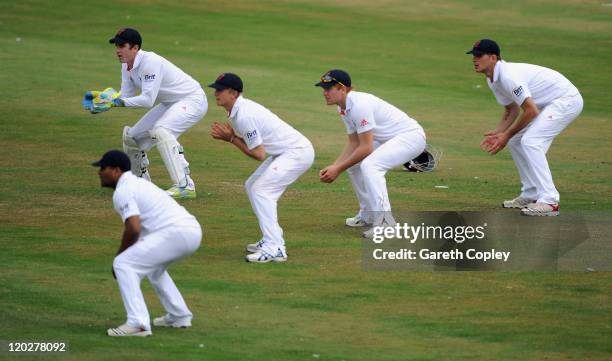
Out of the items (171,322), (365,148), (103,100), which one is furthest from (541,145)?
(171,322)

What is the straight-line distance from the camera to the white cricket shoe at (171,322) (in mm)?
10953

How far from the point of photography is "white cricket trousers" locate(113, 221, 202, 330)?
10430 millimetres

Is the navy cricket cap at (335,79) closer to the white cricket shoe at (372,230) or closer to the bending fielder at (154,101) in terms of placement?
the white cricket shoe at (372,230)

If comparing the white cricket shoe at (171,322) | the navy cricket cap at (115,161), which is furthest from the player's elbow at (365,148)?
the navy cricket cap at (115,161)

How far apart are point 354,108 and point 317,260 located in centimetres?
187

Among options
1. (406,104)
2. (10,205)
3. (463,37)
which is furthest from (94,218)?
(463,37)

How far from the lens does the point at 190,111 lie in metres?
17.5

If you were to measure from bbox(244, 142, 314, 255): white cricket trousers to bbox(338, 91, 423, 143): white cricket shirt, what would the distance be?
0.81 m

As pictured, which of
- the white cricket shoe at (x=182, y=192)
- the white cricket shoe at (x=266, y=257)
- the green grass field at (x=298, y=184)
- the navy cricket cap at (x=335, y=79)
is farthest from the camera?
the white cricket shoe at (x=182, y=192)

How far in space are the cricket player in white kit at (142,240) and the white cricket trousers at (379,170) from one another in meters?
4.04

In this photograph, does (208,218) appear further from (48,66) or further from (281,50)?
(281,50)

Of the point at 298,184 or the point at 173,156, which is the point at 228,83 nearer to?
the point at 173,156

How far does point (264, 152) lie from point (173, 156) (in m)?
3.99

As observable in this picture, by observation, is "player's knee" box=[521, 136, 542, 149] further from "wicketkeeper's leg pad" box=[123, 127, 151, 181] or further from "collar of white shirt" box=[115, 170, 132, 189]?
"collar of white shirt" box=[115, 170, 132, 189]
